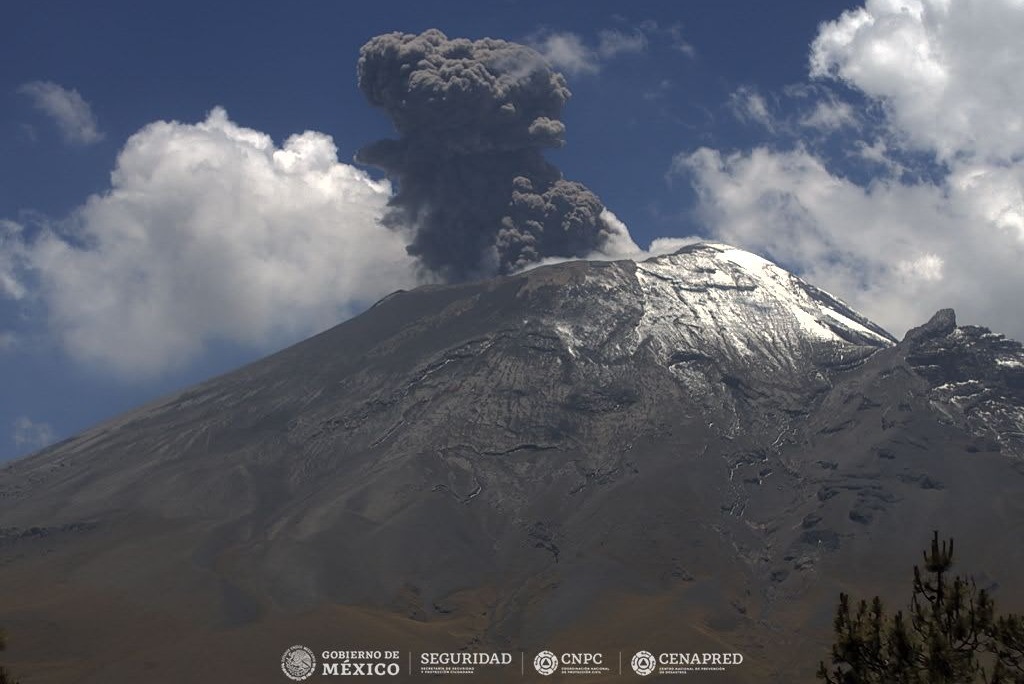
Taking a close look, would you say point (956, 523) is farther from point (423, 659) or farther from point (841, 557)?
point (423, 659)

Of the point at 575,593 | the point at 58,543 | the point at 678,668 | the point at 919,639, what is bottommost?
the point at 919,639

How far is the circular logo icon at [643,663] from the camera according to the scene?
477 ft

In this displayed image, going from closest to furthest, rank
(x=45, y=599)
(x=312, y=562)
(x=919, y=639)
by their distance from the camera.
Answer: (x=919, y=639) < (x=45, y=599) < (x=312, y=562)

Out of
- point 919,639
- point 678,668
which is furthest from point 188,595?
point 919,639

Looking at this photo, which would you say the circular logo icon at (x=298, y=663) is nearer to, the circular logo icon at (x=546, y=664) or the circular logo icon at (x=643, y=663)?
the circular logo icon at (x=546, y=664)

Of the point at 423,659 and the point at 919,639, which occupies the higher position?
the point at 423,659

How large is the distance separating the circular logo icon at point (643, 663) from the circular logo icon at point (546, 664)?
9.75m

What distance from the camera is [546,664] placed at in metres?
153

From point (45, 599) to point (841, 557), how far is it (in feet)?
359

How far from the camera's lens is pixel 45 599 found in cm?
16700

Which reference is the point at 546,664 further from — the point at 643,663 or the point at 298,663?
the point at 298,663

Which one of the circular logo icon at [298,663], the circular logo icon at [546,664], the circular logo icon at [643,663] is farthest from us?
the circular logo icon at [546,664]

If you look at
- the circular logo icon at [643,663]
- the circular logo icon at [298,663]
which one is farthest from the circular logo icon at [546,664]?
the circular logo icon at [298,663]

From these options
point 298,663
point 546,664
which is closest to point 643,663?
point 546,664
